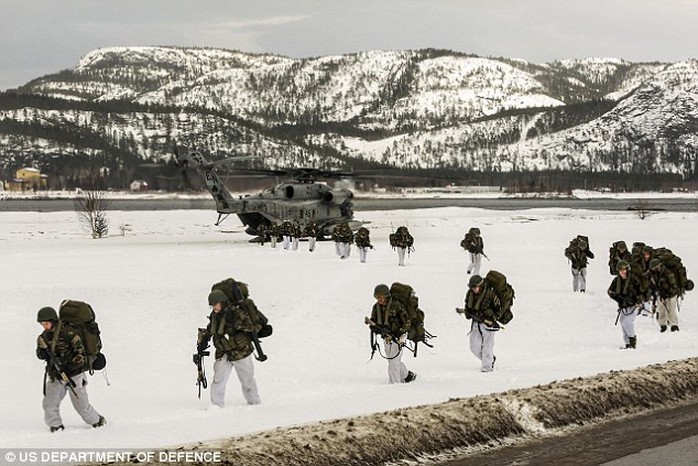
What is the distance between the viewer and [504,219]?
80.4 m

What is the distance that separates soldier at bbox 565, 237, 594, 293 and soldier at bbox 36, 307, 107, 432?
1770 centimetres

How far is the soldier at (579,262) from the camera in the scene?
25391 millimetres

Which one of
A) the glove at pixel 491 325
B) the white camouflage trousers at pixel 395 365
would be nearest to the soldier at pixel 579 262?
the glove at pixel 491 325

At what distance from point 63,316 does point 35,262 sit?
26223mm

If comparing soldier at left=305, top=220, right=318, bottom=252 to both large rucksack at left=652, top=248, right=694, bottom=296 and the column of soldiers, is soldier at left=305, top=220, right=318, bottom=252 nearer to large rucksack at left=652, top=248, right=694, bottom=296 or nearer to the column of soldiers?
the column of soldiers

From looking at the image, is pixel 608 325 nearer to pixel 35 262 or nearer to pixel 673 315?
pixel 673 315

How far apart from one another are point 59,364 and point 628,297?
1054cm

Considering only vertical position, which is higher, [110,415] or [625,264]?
[625,264]

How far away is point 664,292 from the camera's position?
18.8 metres

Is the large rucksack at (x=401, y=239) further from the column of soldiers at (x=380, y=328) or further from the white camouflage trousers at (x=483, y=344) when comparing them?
the white camouflage trousers at (x=483, y=344)

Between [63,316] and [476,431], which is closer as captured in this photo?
[476,431]

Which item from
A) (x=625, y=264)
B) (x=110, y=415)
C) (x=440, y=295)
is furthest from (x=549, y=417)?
(x=440, y=295)

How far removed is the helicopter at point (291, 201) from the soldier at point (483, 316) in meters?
33.8

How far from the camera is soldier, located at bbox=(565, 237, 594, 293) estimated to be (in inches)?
1000
